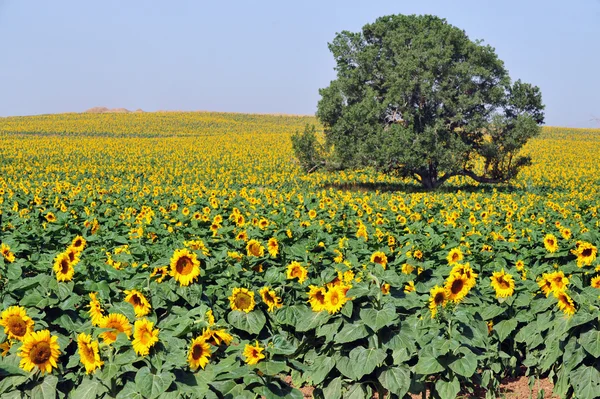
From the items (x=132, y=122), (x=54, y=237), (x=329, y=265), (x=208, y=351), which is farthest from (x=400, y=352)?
(x=132, y=122)

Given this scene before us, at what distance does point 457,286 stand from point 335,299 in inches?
44.1

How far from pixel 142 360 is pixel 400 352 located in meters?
1.94

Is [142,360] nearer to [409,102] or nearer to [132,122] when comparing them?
[409,102]

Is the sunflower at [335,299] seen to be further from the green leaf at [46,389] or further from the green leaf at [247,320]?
the green leaf at [46,389]

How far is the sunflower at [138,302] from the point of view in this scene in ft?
16.0

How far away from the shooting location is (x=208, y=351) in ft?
13.7

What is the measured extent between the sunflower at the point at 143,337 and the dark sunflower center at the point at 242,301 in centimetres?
148

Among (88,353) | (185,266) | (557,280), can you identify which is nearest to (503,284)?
(557,280)

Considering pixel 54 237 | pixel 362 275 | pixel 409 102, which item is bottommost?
pixel 54 237

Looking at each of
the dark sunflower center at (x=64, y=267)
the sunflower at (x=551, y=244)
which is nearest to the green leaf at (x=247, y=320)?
the dark sunflower center at (x=64, y=267)

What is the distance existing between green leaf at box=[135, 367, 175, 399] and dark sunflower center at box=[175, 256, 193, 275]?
156 cm

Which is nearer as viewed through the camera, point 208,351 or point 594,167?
point 208,351

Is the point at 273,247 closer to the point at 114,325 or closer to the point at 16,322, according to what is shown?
the point at 114,325

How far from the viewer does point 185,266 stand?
5.49 meters
